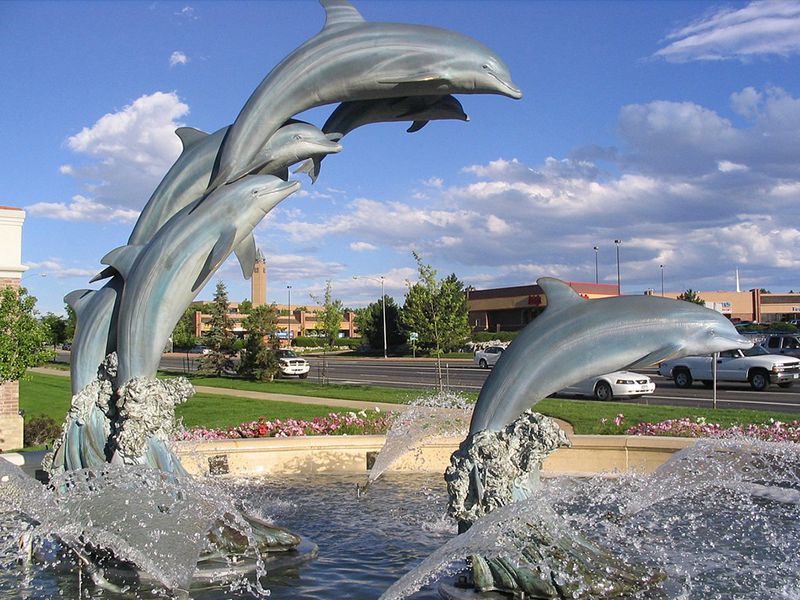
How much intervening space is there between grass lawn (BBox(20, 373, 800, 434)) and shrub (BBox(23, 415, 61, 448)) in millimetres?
1064

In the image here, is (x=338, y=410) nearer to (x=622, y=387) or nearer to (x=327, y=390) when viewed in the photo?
(x=327, y=390)

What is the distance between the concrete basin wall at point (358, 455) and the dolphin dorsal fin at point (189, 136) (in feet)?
16.3

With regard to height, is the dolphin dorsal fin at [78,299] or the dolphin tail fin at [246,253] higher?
the dolphin tail fin at [246,253]

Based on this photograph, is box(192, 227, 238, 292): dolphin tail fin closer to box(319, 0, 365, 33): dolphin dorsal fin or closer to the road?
box(319, 0, 365, 33): dolphin dorsal fin

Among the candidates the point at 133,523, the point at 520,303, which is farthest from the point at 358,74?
the point at 520,303

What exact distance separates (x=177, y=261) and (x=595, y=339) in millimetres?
3899

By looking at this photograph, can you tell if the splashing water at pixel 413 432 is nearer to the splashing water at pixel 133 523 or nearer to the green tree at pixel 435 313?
the splashing water at pixel 133 523

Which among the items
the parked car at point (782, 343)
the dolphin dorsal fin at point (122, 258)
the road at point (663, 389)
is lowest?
the road at point (663, 389)

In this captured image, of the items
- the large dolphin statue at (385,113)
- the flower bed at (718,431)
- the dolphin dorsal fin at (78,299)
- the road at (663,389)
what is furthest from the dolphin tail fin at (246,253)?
the road at (663,389)

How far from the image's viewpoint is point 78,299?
8.16 m

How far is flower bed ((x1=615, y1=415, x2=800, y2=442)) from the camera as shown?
1189 cm

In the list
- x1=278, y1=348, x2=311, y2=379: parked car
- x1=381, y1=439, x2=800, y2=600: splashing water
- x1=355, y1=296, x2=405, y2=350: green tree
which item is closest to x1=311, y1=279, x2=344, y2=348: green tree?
x1=355, y1=296, x2=405, y2=350: green tree

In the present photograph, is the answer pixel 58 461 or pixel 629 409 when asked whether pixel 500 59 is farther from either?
pixel 629 409

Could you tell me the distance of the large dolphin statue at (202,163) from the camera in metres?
7.84
